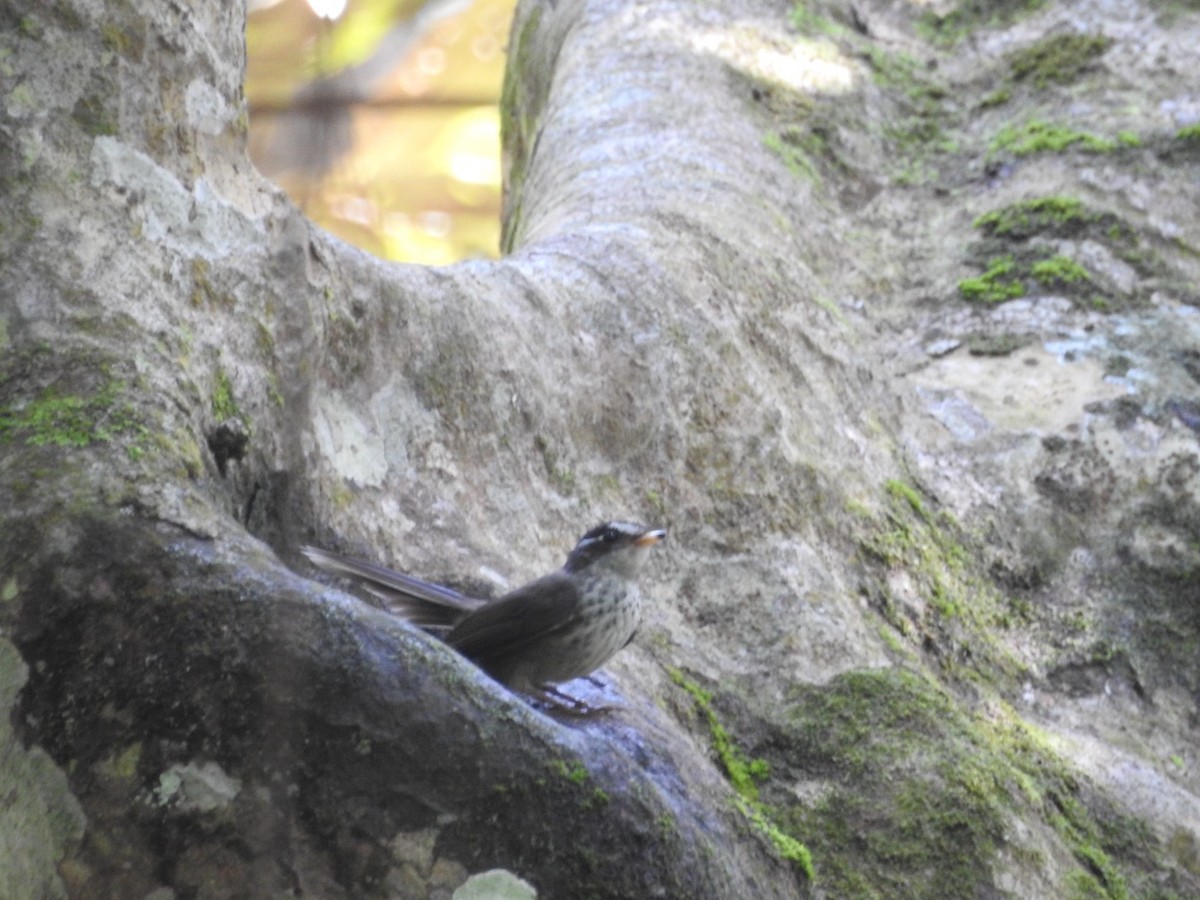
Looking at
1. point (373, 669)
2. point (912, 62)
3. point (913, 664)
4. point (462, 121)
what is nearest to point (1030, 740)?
point (913, 664)

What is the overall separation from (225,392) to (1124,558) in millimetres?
2532

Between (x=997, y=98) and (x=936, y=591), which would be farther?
(x=997, y=98)

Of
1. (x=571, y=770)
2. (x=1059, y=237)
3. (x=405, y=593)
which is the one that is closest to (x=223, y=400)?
(x=405, y=593)

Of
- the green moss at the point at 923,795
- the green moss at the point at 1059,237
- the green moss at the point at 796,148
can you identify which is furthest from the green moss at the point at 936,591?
the green moss at the point at 796,148

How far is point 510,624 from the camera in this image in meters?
2.48

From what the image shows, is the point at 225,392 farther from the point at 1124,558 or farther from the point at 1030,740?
the point at 1124,558

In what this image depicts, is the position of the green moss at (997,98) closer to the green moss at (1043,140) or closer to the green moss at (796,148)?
the green moss at (1043,140)

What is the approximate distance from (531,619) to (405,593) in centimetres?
26

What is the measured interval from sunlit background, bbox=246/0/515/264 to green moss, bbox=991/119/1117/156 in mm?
2557

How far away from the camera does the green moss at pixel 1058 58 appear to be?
6.00m

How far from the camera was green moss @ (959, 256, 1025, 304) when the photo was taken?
4.87 meters

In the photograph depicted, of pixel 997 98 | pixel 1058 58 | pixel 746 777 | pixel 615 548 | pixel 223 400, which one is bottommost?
pixel 746 777

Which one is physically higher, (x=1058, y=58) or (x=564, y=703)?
(x=1058, y=58)

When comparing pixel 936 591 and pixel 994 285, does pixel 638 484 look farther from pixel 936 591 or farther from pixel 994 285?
pixel 994 285
